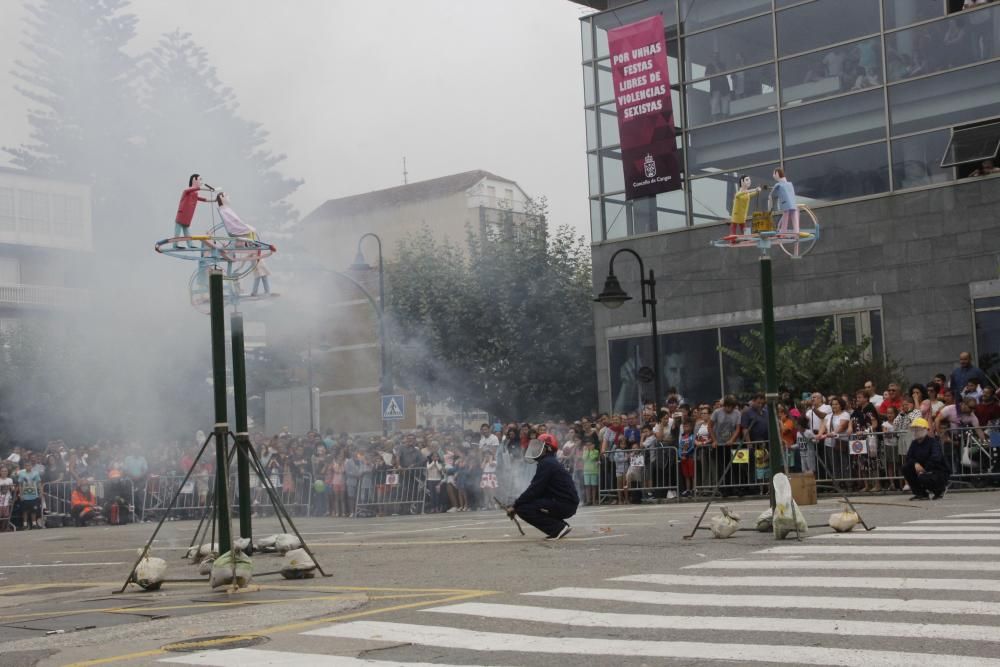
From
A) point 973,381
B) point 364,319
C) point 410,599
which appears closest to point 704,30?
point 364,319

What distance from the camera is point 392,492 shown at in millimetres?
29188

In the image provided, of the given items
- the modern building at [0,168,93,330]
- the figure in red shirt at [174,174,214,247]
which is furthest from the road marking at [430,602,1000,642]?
the modern building at [0,168,93,330]

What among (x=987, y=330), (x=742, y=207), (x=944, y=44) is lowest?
(x=987, y=330)

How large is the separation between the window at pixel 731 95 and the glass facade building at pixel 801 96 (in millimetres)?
38

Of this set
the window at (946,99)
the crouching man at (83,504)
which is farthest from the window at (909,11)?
the crouching man at (83,504)

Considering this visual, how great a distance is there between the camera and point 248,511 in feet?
46.4

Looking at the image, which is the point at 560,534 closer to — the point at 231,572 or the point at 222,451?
the point at 222,451

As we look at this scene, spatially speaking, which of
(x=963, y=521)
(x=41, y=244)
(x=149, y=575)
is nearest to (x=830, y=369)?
(x=963, y=521)

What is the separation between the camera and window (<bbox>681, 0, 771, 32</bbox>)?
34.0 meters

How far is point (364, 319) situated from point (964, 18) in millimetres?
19067

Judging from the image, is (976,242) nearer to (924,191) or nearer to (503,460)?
(924,191)

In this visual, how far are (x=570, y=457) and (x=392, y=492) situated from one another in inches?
204

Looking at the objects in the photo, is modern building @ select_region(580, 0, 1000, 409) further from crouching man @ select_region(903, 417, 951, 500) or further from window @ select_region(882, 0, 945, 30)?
crouching man @ select_region(903, 417, 951, 500)

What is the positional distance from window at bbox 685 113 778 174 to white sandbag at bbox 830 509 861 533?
67.2 ft
